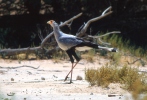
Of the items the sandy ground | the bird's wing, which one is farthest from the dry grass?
the bird's wing

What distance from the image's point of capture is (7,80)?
1191 centimetres

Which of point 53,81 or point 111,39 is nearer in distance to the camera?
point 53,81

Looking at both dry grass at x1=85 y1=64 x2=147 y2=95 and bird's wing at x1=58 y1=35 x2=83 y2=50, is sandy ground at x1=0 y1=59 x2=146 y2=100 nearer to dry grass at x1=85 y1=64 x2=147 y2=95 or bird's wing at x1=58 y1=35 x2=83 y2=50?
dry grass at x1=85 y1=64 x2=147 y2=95

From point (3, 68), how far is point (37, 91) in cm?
429

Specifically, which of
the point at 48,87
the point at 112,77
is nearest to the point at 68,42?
the point at 112,77

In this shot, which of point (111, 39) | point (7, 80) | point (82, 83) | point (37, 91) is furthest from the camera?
point (111, 39)

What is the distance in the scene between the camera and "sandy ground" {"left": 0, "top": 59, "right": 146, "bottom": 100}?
921 cm

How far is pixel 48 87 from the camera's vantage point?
10445 mm

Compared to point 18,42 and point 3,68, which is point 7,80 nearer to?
point 3,68

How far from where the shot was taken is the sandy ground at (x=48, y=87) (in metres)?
9.21

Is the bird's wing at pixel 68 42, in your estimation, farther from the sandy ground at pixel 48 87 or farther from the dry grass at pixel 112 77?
the dry grass at pixel 112 77

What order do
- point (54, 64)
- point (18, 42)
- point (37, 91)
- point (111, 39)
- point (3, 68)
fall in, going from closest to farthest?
point (37, 91), point (3, 68), point (54, 64), point (111, 39), point (18, 42)

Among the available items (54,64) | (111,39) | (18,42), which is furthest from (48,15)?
(54,64)

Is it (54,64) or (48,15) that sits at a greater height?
(48,15)
